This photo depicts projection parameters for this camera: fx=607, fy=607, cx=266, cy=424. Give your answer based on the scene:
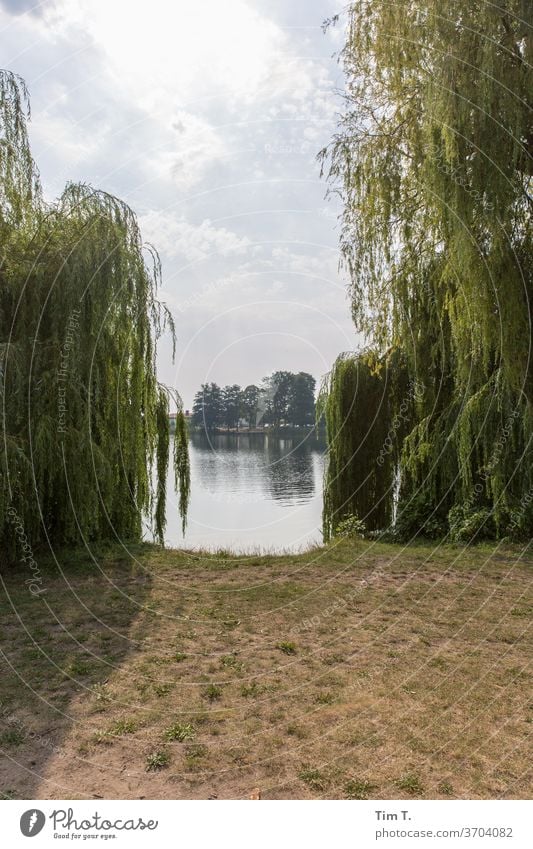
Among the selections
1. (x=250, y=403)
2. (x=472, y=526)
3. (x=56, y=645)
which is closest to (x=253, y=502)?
(x=472, y=526)

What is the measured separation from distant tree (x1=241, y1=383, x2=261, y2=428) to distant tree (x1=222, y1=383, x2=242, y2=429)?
11.8 inches

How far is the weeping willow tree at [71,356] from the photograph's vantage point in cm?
773

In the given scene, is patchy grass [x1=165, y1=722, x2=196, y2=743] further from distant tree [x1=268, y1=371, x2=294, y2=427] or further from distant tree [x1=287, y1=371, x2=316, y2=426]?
distant tree [x1=287, y1=371, x2=316, y2=426]

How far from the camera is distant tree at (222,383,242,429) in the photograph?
113ft

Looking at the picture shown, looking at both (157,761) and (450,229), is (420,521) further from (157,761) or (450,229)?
(157,761)

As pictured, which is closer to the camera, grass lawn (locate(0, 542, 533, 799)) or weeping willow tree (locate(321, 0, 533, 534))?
grass lawn (locate(0, 542, 533, 799))

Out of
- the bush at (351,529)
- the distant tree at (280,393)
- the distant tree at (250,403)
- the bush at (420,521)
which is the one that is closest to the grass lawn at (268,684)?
the bush at (420,521)

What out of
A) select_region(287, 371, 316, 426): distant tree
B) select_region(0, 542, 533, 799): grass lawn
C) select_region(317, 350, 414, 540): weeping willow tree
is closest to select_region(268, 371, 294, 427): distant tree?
select_region(287, 371, 316, 426): distant tree

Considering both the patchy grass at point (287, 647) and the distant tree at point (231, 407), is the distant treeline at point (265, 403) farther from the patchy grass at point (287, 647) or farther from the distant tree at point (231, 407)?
the patchy grass at point (287, 647)

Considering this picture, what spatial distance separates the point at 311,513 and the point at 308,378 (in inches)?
567

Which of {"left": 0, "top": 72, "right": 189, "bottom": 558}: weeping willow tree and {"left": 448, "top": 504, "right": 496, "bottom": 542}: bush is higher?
{"left": 0, "top": 72, "right": 189, "bottom": 558}: weeping willow tree

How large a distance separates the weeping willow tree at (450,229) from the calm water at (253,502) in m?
3.29
